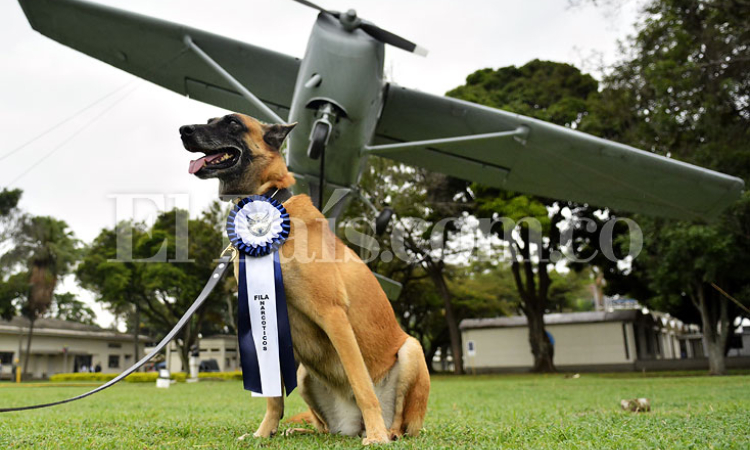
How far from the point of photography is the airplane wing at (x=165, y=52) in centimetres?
909

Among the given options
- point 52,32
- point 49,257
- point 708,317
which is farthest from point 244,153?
point 49,257

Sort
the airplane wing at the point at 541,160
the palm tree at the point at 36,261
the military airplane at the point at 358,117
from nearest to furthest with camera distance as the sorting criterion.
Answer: the military airplane at the point at 358,117
the airplane wing at the point at 541,160
the palm tree at the point at 36,261

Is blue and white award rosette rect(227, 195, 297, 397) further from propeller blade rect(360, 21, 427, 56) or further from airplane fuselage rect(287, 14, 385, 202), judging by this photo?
propeller blade rect(360, 21, 427, 56)

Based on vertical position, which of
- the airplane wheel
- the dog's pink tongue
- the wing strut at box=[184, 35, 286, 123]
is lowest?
the dog's pink tongue

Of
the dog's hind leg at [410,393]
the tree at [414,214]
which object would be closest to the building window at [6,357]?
the tree at [414,214]

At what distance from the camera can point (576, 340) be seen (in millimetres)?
36156

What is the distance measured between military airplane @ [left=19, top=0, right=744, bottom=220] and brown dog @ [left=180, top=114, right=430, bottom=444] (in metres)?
4.58

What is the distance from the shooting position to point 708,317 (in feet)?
75.6

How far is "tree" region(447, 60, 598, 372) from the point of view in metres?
23.8

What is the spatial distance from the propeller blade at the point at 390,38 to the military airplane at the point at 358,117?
16 millimetres

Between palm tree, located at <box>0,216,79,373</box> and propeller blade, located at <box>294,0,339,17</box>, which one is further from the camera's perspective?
palm tree, located at <box>0,216,79,373</box>

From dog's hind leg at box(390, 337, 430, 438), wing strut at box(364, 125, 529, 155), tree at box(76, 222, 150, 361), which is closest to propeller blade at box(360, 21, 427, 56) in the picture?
wing strut at box(364, 125, 529, 155)

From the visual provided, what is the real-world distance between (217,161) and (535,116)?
23.3 meters

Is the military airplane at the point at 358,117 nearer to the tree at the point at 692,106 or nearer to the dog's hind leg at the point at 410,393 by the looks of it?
the dog's hind leg at the point at 410,393
